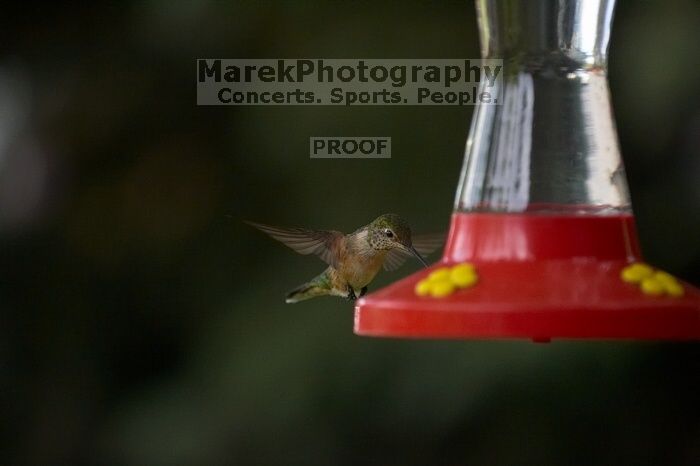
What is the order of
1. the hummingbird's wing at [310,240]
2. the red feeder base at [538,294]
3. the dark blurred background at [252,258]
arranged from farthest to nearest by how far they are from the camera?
→ the dark blurred background at [252,258] < the hummingbird's wing at [310,240] < the red feeder base at [538,294]

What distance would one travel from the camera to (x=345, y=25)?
15.7 ft

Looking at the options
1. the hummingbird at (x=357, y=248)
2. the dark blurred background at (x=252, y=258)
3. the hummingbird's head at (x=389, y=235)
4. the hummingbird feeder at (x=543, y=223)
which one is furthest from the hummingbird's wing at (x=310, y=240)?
the dark blurred background at (x=252, y=258)

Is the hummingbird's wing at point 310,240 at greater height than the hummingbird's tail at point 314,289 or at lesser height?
greater

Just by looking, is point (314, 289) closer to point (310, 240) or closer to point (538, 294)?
point (310, 240)

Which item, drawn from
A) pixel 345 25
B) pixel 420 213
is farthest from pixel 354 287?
pixel 345 25

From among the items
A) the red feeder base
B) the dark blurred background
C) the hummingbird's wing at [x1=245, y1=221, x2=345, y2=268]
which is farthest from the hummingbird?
the red feeder base

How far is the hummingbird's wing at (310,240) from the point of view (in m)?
3.16

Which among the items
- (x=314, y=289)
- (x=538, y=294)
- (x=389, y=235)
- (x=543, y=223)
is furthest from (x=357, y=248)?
(x=538, y=294)

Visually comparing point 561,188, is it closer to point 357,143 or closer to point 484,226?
point 484,226

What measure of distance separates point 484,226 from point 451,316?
320 millimetres

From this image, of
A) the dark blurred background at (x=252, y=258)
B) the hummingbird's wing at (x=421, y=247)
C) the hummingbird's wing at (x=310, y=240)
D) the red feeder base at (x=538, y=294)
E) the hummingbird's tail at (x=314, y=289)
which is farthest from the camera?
the dark blurred background at (x=252, y=258)

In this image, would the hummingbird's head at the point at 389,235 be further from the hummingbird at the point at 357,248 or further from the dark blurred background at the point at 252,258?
the dark blurred background at the point at 252,258

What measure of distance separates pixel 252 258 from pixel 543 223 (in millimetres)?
3134

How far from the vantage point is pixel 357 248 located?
3391 millimetres
